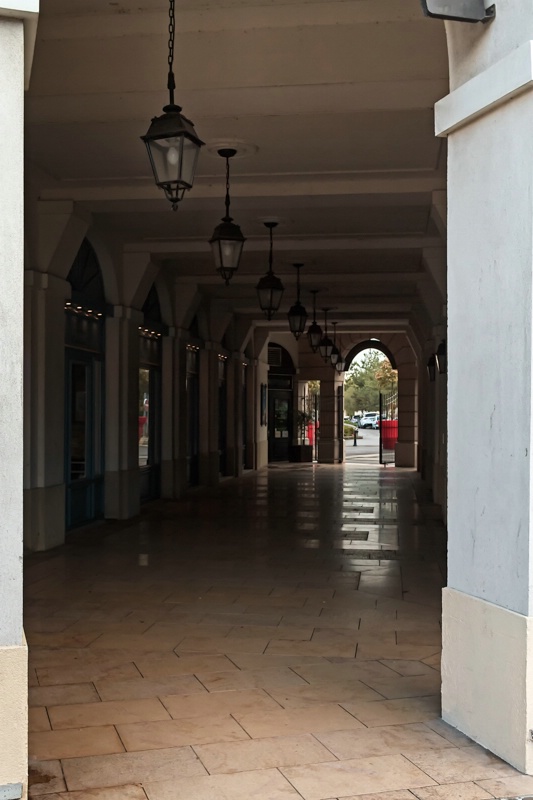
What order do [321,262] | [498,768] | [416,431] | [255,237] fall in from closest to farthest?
[498,768] < [255,237] < [321,262] < [416,431]

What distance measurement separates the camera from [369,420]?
2643 inches

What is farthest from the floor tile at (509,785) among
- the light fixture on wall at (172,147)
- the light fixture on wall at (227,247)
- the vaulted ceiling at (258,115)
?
the light fixture on wall at (227,247)

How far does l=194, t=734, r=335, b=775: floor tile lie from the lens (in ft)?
13.1

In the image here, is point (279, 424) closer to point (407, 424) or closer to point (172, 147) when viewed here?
point (407, 424)

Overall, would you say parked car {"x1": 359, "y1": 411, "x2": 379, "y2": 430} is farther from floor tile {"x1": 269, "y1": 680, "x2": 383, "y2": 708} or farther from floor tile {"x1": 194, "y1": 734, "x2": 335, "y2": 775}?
floor tile {"x1": 194, "y1": 734, "x2": 335, "y2": 775}

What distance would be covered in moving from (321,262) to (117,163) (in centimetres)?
598

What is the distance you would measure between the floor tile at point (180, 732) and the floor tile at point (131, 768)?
0.33ft

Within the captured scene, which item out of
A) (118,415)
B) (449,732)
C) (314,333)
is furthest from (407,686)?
(314,333)

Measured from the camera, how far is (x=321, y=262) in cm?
1470

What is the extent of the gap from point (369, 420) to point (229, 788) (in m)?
63.9

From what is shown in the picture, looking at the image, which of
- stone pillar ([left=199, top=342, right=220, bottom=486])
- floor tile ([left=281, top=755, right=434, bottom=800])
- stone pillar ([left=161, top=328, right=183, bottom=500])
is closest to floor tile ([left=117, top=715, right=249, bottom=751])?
floor tile ([left=281, top=755, right=434, bottom=800])

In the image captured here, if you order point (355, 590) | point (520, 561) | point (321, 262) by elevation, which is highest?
point (321, 262)

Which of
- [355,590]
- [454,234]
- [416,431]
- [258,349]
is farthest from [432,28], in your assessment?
[416,431]

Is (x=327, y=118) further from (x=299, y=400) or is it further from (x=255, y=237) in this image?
Answer: (x=299, y=400)
